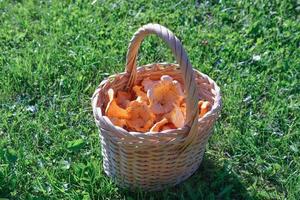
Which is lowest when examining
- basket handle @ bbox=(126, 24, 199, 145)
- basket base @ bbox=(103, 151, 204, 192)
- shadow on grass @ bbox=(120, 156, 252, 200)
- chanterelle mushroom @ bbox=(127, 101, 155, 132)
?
shadow on grass @ bbox=(120, 156, 252, 200)

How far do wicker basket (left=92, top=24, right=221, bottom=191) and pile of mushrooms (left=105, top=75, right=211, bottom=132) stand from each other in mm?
74

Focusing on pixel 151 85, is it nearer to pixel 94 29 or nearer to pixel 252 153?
pixel 252 153

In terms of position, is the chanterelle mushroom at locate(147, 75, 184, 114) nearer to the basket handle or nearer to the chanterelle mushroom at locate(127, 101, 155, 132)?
the chanterelle mushroom at locate(127, 101, 155, 132)

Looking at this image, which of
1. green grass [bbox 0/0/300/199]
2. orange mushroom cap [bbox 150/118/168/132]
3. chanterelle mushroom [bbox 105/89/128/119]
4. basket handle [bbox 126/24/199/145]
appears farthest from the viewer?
green grass [bbox 0/0/300/199]

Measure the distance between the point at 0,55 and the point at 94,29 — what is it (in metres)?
0.66

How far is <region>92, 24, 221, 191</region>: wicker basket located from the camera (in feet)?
7.68

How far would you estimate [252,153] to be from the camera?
291cm

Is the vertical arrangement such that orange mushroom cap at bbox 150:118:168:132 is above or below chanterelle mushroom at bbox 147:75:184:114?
below

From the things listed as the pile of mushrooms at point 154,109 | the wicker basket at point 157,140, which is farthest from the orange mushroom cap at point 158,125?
the wicker basket at point 157,140

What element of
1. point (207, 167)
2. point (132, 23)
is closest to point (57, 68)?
point (132, 23)

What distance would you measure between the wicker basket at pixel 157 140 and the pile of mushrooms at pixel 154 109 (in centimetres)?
7

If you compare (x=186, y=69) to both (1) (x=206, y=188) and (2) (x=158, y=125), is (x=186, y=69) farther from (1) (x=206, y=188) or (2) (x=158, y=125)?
(1) (x=206, y=188)

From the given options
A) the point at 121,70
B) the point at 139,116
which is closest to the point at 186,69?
the point at 139,116

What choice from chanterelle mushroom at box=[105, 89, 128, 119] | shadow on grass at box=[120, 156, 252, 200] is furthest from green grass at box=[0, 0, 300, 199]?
chanterelle mushroom at box=[105, 89, 128, 119]
